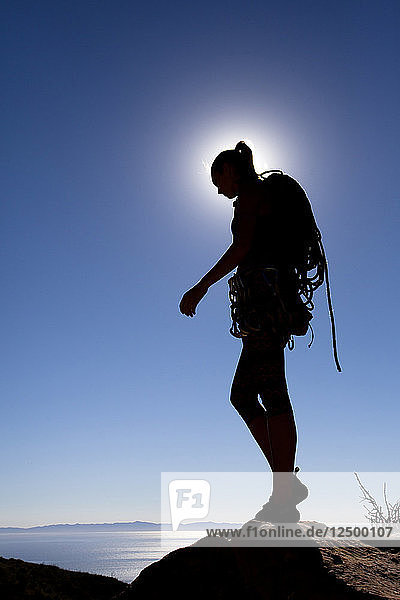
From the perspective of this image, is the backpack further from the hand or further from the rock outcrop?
the rock outcrop

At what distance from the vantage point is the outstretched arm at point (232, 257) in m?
4.40

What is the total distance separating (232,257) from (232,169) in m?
0.86

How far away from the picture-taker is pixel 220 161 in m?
4.68

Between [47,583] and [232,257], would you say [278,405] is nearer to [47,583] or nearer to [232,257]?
[232,257]

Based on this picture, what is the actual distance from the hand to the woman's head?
3.22 feet

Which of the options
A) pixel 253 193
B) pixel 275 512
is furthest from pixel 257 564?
pixel 253 193

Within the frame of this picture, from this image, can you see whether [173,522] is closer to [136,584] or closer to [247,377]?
[136,584]

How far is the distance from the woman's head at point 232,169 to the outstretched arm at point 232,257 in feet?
0.91

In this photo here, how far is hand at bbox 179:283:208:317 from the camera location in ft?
14.4

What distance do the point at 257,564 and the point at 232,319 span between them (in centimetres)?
199

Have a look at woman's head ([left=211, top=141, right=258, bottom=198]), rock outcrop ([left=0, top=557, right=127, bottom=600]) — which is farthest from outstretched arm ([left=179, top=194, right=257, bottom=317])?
rock outcrop ([left=0, top=557, right=127, bottom=600])

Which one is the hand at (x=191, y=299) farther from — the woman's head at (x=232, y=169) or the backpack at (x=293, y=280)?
the woman's head at (x=232, y=169)

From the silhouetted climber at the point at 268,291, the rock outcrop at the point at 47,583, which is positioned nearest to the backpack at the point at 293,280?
the silhouetted climber at the point at 268,291

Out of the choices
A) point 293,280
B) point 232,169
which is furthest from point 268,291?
point 232,169
